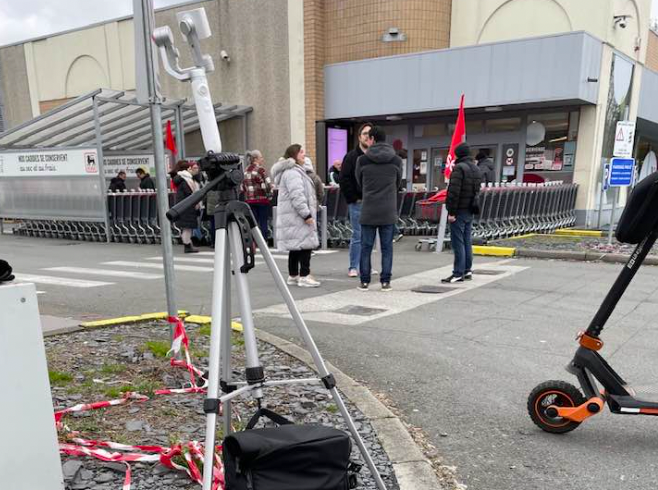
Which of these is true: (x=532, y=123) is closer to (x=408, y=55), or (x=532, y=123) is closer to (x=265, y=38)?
(x=408, y=55)

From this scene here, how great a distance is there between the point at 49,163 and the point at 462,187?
1228 centimetres

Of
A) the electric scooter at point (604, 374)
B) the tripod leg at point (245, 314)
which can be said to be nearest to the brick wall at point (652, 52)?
the electric scooter at point (604, 374)

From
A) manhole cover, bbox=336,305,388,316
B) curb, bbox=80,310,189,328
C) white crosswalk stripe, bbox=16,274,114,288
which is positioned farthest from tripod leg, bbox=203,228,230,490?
white crosswalk stripe, bbox=16,274,114,288

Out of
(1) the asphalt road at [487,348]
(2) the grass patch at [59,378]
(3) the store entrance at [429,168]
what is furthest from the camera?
(3) the store entrance at [429,168]

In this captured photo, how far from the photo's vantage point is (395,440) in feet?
9.88

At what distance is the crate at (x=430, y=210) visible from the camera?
34.3ft

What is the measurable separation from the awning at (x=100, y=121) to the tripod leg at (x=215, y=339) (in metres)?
12.0

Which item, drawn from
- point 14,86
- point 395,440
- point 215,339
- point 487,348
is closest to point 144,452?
point 215,339

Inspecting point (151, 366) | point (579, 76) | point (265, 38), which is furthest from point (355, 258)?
point (265, 38)

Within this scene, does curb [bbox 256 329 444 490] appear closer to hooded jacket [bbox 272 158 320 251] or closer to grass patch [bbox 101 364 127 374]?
grass patch [bbox 101 364 127 374]

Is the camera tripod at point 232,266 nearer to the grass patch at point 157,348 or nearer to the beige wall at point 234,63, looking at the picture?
the grass patch at point 157,348

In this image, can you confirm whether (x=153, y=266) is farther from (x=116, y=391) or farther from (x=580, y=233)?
(x=580, y=233)

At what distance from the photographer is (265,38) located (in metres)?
18.0

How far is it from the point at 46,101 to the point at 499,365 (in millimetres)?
26423
